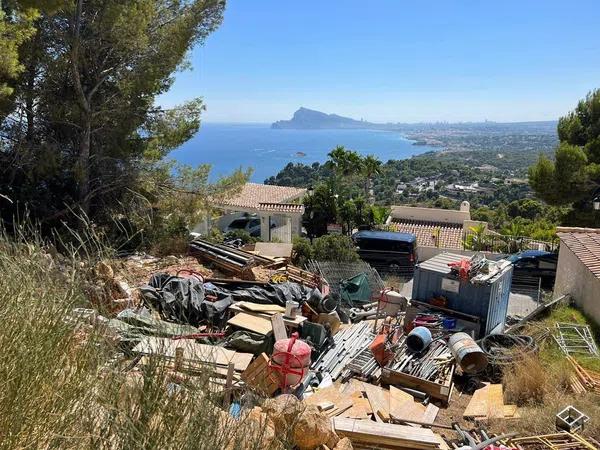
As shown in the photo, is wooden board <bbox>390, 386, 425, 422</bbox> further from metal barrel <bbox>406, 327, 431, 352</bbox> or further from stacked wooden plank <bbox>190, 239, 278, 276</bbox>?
stacked wooden plank <bbox>190, 239, 278, 276</bbox>

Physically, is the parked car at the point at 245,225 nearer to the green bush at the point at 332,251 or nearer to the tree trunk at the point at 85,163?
the green bush at the point at 332,251

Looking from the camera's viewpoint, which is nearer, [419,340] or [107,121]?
[419,340]

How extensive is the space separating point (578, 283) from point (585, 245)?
1.42 meters

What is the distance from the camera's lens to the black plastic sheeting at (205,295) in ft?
31.8

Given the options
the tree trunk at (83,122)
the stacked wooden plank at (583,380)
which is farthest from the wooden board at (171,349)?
the tree trunk at (83,122)

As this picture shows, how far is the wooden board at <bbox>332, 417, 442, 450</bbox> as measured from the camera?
6234 mm

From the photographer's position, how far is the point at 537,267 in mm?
19562

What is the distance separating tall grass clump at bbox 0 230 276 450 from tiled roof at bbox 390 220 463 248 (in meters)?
26.4

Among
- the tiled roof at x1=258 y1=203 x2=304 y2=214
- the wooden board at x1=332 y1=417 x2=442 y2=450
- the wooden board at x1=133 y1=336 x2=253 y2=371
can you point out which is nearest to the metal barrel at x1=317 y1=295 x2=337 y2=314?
the wooden board at x1=332 y1=417 x2=442 y2=450

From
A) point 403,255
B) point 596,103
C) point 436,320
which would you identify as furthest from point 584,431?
point 596,103

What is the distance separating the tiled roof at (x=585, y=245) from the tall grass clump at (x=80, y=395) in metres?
11.7

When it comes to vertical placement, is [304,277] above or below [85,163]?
A: below

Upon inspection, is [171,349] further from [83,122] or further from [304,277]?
[83,122]

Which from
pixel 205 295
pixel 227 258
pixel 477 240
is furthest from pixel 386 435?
pixel 477 240
